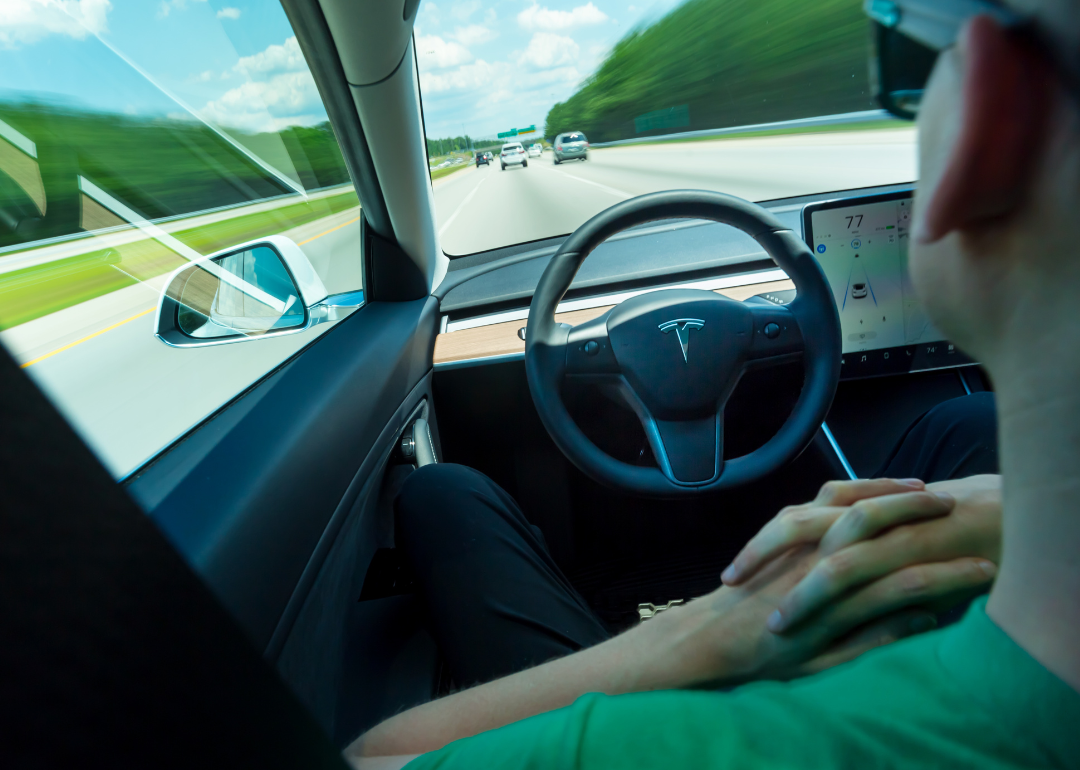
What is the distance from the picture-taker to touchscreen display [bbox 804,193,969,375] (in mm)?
2266

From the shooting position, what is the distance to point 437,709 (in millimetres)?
1160

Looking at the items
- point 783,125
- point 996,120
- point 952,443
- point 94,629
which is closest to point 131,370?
point 94,629

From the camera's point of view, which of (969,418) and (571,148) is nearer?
(969,418)

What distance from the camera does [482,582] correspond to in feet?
5.41

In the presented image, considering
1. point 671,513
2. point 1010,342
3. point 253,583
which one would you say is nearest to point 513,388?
point 671,513

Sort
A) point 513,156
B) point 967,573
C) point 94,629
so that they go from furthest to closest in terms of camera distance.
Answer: point 513,156 < point 967,573 < point 94,629

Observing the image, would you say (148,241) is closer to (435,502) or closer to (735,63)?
(435,502)

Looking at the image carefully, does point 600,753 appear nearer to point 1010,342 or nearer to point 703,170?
point 1010,342

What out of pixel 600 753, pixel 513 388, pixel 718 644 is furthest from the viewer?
pixel 513 388

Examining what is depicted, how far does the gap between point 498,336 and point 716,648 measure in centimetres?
181

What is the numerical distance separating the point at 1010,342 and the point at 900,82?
0.41 meters

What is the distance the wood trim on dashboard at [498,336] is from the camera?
8.61 feet

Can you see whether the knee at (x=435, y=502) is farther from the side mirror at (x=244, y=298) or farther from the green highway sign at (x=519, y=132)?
the green highway sign at (x=519, y=132)

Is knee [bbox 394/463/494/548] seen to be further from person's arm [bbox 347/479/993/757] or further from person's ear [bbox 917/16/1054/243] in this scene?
person's ear [bbox 917/16/1054/243]
